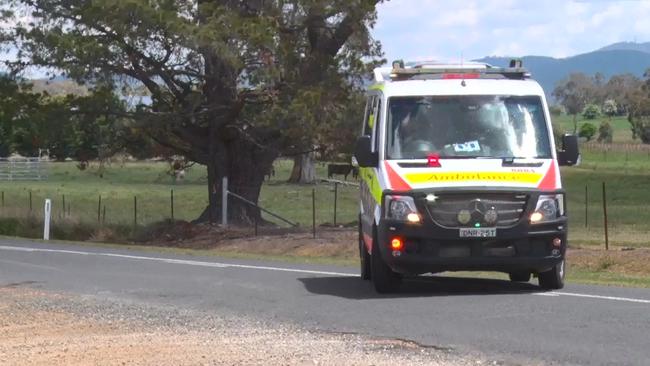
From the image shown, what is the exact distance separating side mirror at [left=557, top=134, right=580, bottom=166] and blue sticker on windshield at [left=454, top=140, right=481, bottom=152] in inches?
39.0

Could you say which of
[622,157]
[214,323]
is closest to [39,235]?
[214,323]

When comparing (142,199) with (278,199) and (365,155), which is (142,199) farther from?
(365,155)

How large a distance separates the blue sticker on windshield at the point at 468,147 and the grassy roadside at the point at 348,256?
347 centimetres

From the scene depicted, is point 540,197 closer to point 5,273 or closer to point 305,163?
point 5,273

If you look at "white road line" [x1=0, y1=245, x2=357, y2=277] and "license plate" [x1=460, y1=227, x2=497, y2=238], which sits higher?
"license plate" [x1=460, y1=227, x2=497, y2=238]

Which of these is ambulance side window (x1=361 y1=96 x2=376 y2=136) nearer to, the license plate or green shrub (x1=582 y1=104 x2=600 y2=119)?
the license plate

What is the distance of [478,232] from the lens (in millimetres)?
11922

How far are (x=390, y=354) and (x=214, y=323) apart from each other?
8.86 feet

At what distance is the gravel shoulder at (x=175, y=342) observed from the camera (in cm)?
893

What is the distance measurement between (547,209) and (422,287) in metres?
2.44

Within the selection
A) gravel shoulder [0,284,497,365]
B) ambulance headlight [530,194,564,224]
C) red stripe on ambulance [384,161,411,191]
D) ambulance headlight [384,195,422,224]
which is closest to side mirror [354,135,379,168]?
red stripe on ambulance [384,161,411,191]

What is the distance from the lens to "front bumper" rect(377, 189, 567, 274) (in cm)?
1196

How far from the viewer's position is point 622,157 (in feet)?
305

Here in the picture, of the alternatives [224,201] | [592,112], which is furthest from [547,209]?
[592,112]
